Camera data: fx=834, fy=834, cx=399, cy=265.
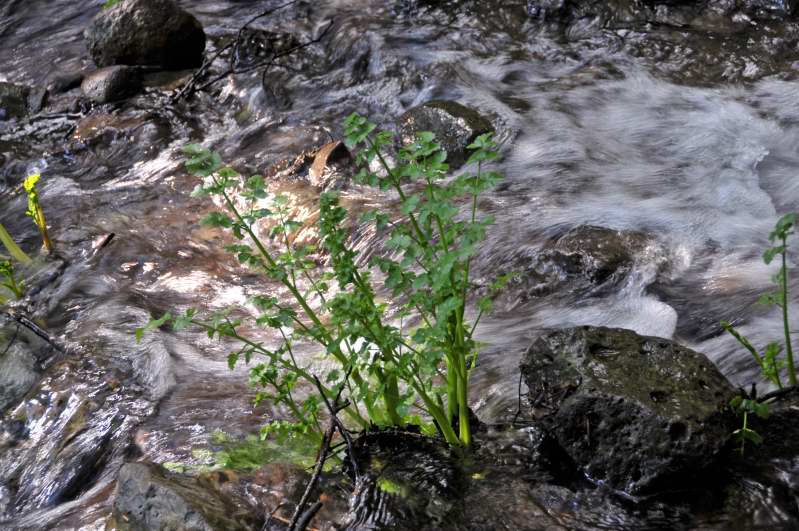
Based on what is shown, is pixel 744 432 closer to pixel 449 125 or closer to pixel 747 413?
pixel 747 413

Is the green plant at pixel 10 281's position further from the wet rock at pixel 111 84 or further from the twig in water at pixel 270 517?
the wet rock at pixel 111 84

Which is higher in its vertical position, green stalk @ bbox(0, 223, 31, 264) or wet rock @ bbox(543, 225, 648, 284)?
green stalk @ bbox(0, 223, 31, 264)

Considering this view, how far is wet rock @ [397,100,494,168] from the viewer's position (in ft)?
18.6

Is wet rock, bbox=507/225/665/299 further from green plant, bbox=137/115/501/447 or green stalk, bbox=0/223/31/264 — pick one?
green stalk, bbox=0/223/31/264

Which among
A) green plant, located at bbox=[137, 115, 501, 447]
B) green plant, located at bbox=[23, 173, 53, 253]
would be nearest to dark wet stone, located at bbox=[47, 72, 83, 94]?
green plant, located at bbox=[23, 173, 53, 253]

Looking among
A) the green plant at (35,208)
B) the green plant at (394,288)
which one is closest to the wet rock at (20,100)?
the green plant at (35,208)

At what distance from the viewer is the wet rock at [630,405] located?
2.51 m

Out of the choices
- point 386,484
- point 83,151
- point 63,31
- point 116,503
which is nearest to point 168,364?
point 116,503

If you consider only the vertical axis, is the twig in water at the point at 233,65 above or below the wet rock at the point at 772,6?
above

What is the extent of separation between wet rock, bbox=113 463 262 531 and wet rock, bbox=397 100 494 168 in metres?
3.41

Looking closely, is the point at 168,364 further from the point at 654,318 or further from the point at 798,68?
the point at 798,68

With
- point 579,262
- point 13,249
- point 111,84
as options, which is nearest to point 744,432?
point 579,262

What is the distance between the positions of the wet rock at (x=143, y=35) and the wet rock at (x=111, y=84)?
295 mm

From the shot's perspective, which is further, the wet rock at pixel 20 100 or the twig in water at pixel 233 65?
the wet rock at pixel 20 100
